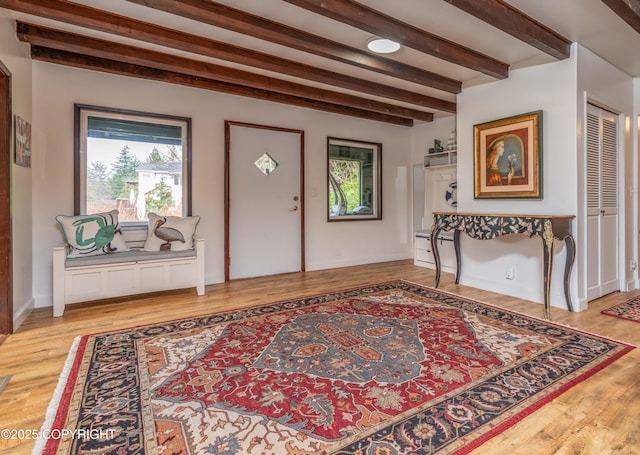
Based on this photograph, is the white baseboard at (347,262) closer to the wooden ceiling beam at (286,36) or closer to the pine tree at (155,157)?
the pine tree at (155,157)

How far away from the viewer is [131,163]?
3.77 metres

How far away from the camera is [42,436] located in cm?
142

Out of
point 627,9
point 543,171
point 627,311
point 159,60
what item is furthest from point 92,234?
point 627,311

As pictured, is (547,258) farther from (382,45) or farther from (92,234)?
(92,234)

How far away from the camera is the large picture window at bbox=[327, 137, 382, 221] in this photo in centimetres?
527

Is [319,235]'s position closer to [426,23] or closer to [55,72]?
[426,23]

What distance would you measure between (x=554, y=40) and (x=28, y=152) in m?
4.72

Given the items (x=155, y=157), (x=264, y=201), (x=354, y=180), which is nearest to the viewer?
(x=155, y=157)

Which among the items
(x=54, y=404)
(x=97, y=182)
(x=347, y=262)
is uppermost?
(x=97, y=182)

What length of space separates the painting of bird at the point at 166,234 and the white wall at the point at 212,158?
480mm

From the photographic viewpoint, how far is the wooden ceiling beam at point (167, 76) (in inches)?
124

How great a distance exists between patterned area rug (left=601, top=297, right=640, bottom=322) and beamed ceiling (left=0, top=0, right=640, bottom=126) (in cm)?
231

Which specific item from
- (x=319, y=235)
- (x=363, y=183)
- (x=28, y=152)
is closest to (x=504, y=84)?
(x=363, y=183)

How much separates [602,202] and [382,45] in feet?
8.90
